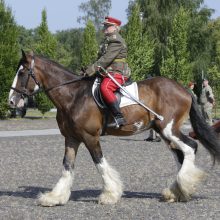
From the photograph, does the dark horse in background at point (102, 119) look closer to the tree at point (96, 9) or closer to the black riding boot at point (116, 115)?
the black riding boot at point (116, 115)

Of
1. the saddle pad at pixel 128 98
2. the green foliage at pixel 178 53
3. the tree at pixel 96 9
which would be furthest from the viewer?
the tree at pixel 96 9

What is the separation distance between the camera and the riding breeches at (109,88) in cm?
790

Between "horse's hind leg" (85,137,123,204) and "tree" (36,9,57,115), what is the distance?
73.1ft

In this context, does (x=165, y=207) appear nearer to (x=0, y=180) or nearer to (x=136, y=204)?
(x=136, y=204)

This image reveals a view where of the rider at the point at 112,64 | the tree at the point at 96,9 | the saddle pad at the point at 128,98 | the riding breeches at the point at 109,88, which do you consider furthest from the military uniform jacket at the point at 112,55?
the tree at the point at 96,9

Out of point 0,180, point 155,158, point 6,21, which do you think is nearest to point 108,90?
point 0,180

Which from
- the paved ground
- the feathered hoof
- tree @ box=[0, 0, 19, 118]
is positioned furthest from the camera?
tree @ box=[0, 0, 19, 118]

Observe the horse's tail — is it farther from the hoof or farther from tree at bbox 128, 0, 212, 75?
tree at bbox 128, 0, 212, 75

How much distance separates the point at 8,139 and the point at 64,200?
34.6 ft

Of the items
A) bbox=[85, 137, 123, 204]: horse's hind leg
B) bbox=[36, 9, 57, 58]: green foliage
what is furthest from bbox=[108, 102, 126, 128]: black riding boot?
bbox=[36, 9, 57, 58]: green foliage

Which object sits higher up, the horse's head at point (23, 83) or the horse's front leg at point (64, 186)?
the horse's head at point (23, 83)

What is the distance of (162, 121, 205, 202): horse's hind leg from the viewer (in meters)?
7.91

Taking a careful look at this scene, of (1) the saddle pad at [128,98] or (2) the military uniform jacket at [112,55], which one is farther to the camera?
(1) the saddle pad at [128,98]

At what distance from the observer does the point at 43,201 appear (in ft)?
25.1
